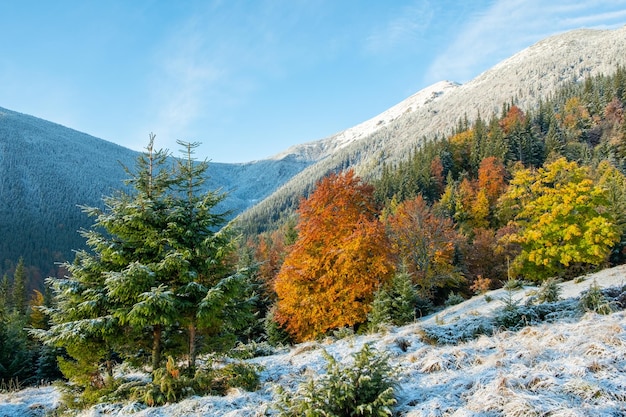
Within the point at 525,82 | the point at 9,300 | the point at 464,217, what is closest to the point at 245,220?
the point at 9,300

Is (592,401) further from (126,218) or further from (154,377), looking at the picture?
(126,218)

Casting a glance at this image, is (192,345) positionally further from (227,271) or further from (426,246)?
(426,246)

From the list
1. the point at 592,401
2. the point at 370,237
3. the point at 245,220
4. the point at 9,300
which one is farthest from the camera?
the point at 245,220

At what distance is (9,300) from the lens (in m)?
63.7

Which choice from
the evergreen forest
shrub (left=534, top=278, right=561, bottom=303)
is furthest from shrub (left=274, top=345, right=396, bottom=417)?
shrub (left=534, top=278, right=561, bottom=303)

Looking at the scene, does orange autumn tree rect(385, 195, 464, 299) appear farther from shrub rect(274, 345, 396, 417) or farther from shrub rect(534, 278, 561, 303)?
shrub rect(274, 345, 396, 417)

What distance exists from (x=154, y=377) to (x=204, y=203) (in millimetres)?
4405

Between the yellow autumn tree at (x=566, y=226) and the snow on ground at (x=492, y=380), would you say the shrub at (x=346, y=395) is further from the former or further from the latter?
the yellow autumn tree at (x=566, y=226)

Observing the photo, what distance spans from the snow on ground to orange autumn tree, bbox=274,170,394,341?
8.31 metres

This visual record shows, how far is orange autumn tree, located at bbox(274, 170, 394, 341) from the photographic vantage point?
1834 centimetres

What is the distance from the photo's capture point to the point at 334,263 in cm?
1888

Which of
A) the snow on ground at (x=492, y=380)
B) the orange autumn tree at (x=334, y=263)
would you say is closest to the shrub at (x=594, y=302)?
the snow on ground at (x=492, y=380)

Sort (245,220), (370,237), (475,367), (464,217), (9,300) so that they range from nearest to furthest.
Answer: (475,367), (370,237), (464,217), (9,300), (245,220)

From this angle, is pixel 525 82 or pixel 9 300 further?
pixel 525 82
